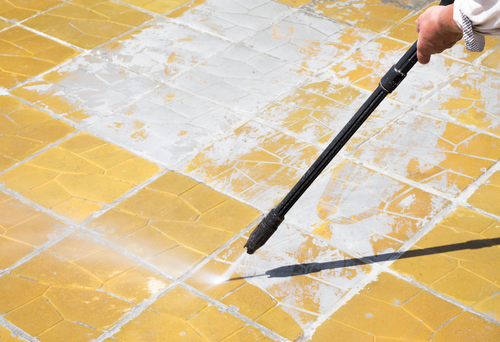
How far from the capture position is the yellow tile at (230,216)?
3789 mm

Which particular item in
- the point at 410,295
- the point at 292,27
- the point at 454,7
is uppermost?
the point at 454,7

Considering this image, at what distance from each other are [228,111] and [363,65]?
149 cm

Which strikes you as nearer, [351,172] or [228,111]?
[351,172]

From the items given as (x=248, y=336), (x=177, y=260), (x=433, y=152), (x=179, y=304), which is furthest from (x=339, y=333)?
(x=433, y=152)

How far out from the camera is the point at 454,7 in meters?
1.85

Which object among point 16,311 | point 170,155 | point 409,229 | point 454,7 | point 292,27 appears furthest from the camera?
point 292,27

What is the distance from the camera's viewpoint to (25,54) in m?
5.77

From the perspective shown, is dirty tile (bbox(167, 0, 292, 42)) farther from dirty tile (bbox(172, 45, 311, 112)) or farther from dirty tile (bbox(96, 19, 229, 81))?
dirty tile (bbox(172, 45, 311, 112))

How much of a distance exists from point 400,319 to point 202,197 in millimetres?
1629

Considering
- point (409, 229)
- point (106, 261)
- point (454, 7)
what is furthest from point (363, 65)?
point (454, 7)

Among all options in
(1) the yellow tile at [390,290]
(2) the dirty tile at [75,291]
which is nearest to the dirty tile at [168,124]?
(2) the dirty tile at [75,291]

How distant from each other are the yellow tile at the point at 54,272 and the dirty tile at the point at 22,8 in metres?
3.93

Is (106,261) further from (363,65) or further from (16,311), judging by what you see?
(363,65)

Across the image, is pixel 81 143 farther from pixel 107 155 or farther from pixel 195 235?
pixel 195 235
